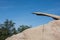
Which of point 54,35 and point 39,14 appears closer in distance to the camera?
point 54,35

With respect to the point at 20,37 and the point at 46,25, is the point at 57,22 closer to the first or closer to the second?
the point at 46,25

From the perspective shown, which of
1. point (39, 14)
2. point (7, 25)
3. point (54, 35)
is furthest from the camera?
point (7, 25)

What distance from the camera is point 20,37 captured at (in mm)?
6230

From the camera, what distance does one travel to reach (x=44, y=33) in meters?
6.16

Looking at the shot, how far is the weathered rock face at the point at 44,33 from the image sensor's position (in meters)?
6.11

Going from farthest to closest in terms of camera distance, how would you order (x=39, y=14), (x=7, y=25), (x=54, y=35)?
(x=7, y=25) < (x=39, y=14) < (x=54, y=35)

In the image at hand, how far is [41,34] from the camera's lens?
6164mm

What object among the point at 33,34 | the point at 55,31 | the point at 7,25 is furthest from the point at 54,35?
the point at 7,25

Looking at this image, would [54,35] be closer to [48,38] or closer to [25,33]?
[48,38]

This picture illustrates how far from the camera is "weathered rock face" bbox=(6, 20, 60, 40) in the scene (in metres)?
6.11

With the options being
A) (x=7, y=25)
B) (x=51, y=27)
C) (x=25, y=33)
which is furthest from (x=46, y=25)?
(x=7, y=25)

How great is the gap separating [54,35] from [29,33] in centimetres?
66

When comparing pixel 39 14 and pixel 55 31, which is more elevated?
pixel 39 14

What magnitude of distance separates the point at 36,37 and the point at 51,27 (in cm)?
49
